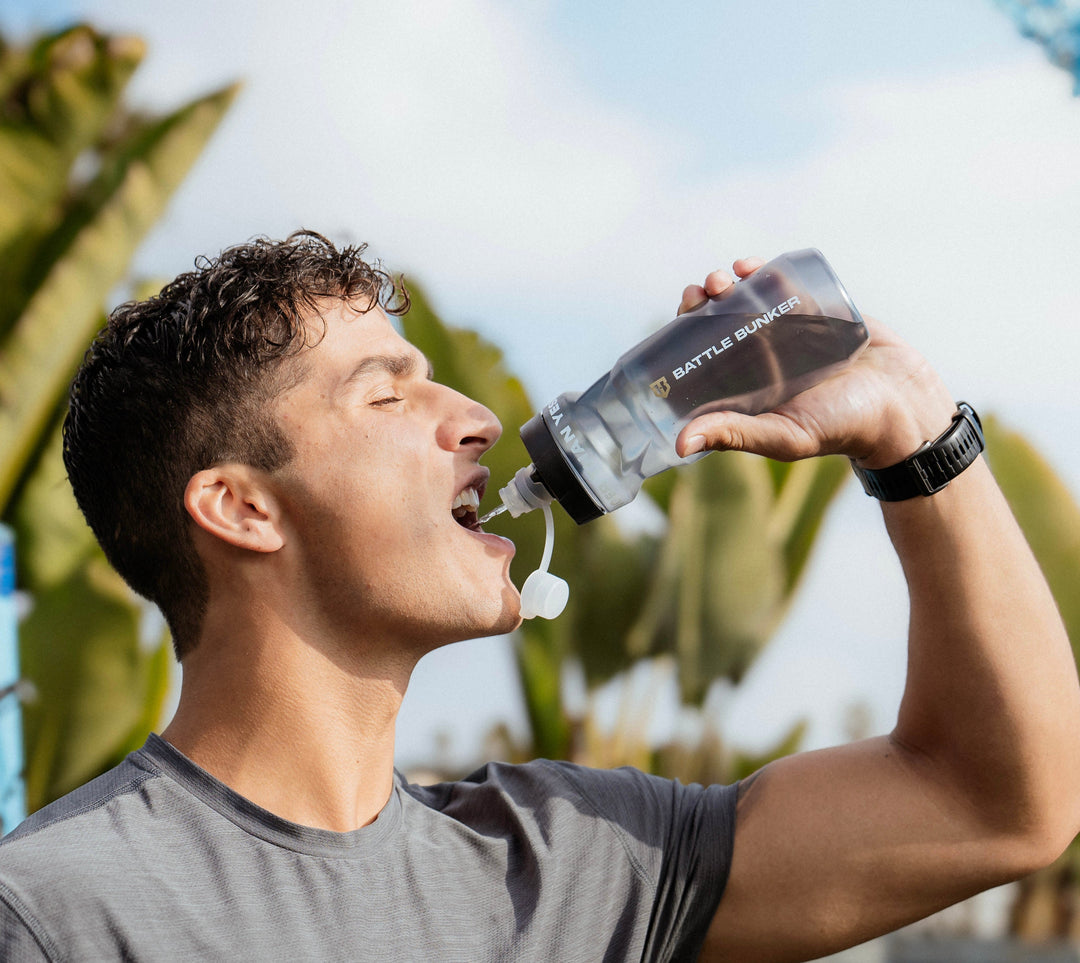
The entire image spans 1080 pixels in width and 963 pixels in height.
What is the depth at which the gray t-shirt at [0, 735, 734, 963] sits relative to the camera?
120cm

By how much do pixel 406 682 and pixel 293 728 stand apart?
19 centimetres

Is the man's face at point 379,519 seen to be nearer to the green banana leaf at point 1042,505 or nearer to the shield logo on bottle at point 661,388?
the shield logo on bottle at point 661,388

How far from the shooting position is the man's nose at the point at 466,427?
1.61 metres

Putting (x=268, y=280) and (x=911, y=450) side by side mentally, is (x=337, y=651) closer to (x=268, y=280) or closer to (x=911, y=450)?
(x=268, y=280)

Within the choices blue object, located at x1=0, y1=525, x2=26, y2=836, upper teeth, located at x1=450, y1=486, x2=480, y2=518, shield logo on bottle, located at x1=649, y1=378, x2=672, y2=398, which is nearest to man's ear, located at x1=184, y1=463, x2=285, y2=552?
upper teeth, located at x1=450, y1=486, x2=480, y2=518

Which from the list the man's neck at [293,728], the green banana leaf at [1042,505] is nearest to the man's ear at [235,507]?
the man's neck at [293,728]

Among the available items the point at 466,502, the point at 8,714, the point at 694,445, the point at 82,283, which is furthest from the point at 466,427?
the point at 82,283

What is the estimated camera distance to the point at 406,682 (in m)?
1.60

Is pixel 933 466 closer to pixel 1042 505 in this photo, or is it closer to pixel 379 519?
pixel 379 519

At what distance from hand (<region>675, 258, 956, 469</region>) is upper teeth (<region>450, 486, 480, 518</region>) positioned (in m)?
0.38

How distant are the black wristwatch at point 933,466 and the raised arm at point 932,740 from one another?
0.05 feet

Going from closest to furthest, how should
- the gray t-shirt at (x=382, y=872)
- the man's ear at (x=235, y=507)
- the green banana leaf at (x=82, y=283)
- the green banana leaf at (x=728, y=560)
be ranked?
the gray t-shirt at (x=382, y=872), the man's ear at (x=235, y=507), the green banana leaf at (x=82, y=283), the green banana leaf at (x=728, y=560)

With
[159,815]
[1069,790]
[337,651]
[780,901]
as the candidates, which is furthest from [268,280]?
[1069,790]

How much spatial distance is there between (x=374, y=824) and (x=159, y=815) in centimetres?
28
